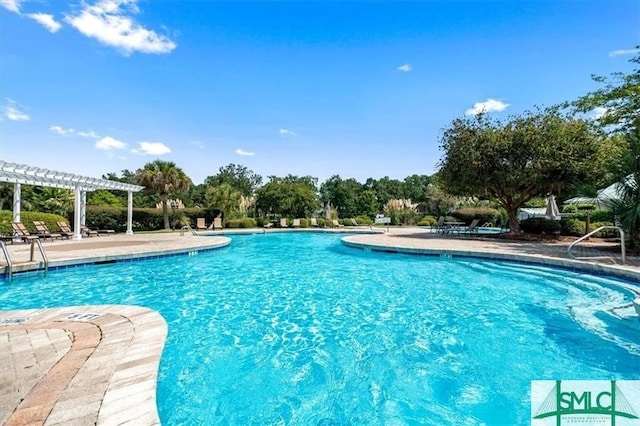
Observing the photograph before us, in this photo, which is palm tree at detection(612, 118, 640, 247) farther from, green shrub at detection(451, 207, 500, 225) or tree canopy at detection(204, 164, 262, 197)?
tree canopy at detection(204, 164, 262, 197)

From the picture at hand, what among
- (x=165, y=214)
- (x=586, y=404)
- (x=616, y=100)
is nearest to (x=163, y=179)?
(x=165, y=214)

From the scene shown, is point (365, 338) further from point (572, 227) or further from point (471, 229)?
point (572, 227)

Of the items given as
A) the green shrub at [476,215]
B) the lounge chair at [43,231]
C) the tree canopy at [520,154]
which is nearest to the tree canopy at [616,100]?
the tree canopy at [520,154]

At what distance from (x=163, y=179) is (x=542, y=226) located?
67.9 feet

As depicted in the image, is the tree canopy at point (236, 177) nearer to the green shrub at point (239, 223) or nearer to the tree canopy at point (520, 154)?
the green shrub at point (239, 223)

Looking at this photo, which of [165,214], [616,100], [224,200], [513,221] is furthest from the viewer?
[224,200]

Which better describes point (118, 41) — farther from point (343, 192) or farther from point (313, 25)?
point (343, 192)

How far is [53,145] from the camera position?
53.8 ft

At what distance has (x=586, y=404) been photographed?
8.93 feet

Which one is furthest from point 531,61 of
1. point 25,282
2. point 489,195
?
point 25,282

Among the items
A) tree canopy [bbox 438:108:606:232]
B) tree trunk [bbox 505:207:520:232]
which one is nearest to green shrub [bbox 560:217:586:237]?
tree canopy [bbox 438:108:606:232]

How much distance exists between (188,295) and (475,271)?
272 inches

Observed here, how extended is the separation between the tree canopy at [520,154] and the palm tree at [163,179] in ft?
52.4

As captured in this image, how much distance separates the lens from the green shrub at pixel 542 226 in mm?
14234
